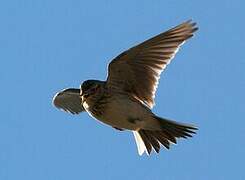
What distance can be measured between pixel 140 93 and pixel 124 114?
704 mm

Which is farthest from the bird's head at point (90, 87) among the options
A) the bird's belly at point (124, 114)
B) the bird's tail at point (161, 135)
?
the bird's tail at point (161, 135)

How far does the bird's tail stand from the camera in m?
10.3

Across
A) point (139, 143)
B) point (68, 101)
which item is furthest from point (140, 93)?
point (68, 101)

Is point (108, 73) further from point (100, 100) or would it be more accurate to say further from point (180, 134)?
point (180, 134)

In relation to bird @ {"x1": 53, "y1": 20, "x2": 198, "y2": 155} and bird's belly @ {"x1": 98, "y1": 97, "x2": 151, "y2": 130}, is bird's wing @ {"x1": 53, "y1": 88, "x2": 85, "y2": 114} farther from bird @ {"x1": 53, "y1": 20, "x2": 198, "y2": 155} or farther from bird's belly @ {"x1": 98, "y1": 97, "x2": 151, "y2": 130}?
bird's belly @ {"x1": 98, "y1": 97, "x2": 151, "y2": 130}

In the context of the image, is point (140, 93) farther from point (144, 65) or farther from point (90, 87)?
point (90, 87)

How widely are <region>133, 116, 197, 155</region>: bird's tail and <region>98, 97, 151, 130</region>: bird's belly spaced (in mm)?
228

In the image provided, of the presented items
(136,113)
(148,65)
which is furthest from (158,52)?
(136,113)

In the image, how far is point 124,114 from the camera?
988cm

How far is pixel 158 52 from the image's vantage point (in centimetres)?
1036

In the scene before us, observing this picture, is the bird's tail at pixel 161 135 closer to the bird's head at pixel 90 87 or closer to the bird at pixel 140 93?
the bird at pixel 140 93

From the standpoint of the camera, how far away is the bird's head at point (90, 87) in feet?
33.4

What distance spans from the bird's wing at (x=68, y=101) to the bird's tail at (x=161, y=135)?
1213 mm

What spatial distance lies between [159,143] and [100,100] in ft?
3.21
